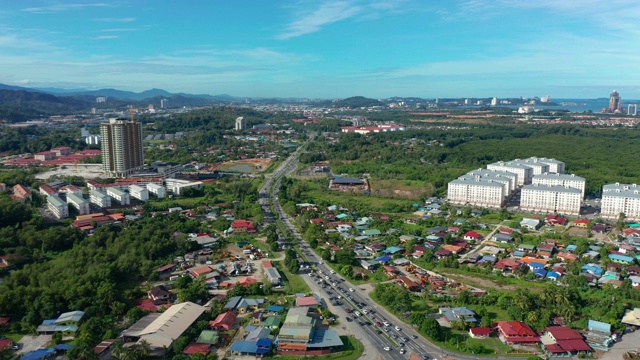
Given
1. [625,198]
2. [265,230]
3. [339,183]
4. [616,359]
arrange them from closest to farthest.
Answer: [616,359] → [265,230] → [625,198] → [339,183]

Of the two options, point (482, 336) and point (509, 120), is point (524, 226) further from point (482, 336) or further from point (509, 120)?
point (509, 120)

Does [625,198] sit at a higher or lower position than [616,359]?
higher

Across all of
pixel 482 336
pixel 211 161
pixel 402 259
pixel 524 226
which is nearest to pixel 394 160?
pixel 211 161

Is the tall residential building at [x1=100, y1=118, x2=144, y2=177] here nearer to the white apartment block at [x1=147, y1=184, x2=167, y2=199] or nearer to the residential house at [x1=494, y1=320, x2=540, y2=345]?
the white apartment block at [x1=147, y1=184, x2=167, y2=199]

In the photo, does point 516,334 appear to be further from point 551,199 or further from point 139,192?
point 139,192

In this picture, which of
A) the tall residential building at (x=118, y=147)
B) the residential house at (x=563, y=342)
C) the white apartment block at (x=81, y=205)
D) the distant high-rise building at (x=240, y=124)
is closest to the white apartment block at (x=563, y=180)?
the residential house at (x=563, y=342)

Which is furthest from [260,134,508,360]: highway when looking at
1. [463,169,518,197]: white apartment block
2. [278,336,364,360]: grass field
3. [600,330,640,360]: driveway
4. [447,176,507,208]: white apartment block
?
[463,169,518,197]: white apartment block

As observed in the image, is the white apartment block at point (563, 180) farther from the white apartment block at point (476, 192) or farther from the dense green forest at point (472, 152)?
the white apartment block at point (476, 192)
